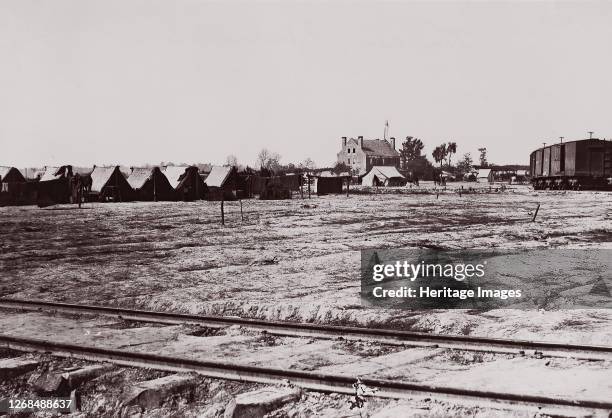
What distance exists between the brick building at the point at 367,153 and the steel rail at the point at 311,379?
364ft

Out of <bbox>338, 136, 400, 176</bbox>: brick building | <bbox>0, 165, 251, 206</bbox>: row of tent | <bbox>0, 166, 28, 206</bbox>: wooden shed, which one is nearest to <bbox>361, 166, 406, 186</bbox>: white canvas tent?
<bbox>0, 165, 251, 206</bbox>: row of tent

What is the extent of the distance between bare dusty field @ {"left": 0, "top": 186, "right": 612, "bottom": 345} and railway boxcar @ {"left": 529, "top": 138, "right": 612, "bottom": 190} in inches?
796

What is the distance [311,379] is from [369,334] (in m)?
2.02

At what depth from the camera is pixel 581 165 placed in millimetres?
48594

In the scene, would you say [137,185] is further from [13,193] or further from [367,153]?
[367,153]

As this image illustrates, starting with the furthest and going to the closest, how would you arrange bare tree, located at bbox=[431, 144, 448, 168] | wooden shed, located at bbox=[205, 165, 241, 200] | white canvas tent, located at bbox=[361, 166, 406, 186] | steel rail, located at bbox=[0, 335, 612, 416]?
bare tree, located at bbox=[431, 144, 448, 168] < white canvas tent, located at bbox=[361, 166, 406, 186] < wooden shed, located at bbox=[205, 165, 241, 200] < steel rail, located at bbox=[0, 335, 612, 416]

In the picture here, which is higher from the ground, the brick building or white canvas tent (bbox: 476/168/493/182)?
the brick building

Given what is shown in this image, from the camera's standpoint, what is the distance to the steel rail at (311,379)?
16.5 ft

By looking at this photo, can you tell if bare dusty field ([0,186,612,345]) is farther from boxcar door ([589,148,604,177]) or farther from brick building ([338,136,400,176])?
brick building ([338,136,400,176])

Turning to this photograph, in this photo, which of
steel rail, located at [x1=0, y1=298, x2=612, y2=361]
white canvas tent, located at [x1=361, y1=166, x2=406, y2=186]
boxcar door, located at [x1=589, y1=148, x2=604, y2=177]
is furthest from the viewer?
white canvas tent, located at [x1=361, y1=166, x2=406, y2=186]

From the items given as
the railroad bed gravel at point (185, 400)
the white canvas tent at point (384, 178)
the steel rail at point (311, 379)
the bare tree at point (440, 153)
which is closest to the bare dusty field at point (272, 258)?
the steel rail at point (311, 379)

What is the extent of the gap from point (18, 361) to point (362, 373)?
387 cm

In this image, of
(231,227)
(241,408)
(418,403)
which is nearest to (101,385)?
(241,408)

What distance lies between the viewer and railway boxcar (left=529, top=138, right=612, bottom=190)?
47.4 m
